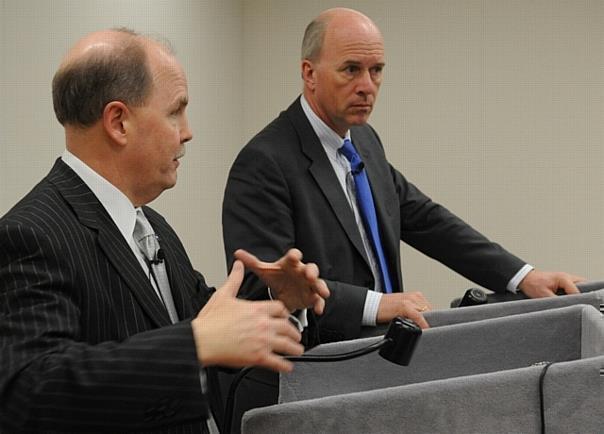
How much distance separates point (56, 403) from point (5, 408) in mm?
82

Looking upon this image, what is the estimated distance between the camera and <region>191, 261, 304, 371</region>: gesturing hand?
136 centimetres

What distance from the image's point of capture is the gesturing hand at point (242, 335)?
4.45 feet

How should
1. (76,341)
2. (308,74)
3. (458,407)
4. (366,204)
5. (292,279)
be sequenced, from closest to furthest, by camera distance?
(76,341)
(458,407)
(292,279)
(366,204)
(308,74)


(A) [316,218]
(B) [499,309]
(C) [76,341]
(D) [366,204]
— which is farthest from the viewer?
(D) [366,204]

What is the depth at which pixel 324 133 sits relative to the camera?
279 centimetres

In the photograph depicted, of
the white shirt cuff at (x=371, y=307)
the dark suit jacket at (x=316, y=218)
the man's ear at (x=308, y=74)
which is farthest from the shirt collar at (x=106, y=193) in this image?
the man's ear at (x=308, y=74)

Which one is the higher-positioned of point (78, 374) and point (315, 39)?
point (315, 39)

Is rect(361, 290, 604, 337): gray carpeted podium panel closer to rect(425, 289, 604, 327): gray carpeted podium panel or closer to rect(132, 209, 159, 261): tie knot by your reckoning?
rect(425, 289, 604, 327): gray carpeted podium panel

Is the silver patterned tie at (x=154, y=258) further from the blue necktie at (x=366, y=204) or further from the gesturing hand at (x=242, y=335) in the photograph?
the blue necktie at (x=366, y=204)

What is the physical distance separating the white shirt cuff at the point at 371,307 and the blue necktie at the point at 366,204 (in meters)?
0.32

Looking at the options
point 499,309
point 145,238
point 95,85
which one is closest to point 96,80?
point 95,85

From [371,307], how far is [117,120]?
38.2 inches

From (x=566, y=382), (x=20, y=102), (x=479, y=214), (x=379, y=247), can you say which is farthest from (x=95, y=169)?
(x=479, y=214)

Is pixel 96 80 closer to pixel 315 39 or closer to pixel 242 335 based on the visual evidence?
pixel 242 335
